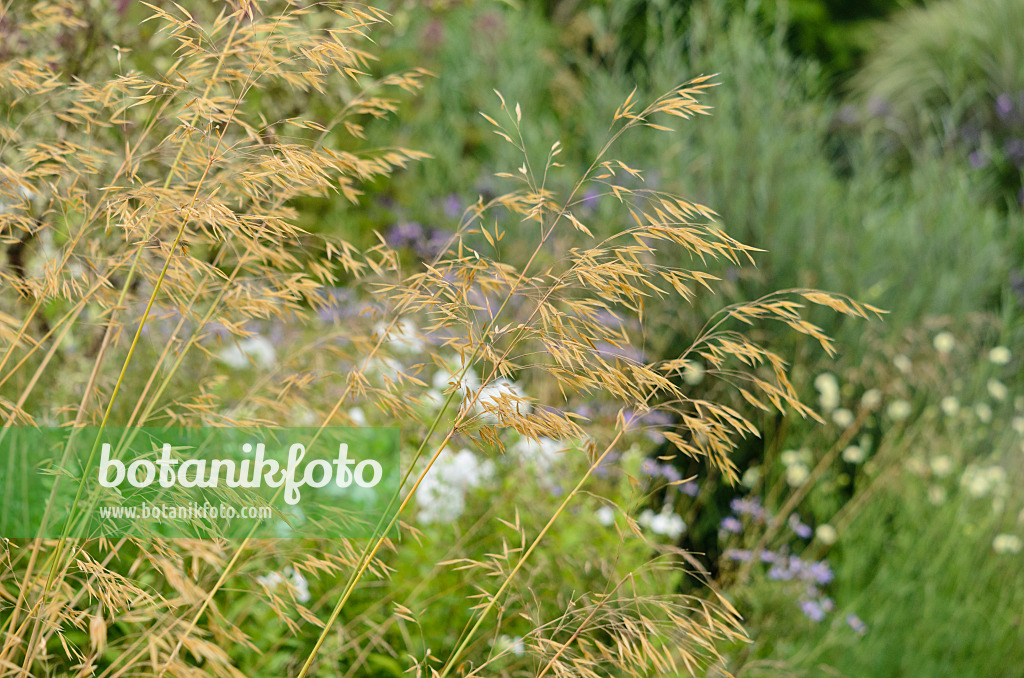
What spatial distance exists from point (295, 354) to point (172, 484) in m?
0.45

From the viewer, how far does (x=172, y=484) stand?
1.25 meters

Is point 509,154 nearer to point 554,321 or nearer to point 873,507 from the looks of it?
point 873,507

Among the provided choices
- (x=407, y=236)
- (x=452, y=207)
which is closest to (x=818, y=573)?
(x=407, y=236)

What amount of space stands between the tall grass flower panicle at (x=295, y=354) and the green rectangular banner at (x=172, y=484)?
5 centimetres

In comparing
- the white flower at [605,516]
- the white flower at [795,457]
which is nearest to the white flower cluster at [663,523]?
the white flower at [605,516]

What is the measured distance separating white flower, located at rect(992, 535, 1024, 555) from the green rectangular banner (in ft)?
7.37

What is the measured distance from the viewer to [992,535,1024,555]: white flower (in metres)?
2.83

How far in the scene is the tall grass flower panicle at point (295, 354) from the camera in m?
1.16

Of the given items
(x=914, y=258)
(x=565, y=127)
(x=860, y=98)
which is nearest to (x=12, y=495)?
(x=914, y=258)

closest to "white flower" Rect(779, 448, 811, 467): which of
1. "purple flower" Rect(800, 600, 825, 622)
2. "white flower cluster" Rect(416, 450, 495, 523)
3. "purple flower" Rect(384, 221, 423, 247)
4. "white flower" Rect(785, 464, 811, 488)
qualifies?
"white flower" Rect(785, 464, 811, 488)

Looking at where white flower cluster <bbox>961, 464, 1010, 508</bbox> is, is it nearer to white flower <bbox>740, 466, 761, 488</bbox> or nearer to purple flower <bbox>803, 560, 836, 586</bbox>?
white flower <bbox>740, 466, 761, 488</bbox>

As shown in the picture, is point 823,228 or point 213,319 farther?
point 823,228

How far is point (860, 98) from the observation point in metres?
8.07

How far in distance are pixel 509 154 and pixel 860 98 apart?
504 cm
